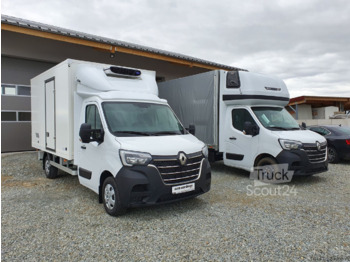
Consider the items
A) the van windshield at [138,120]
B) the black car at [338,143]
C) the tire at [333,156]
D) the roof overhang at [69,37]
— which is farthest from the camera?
the tire at [333,156]

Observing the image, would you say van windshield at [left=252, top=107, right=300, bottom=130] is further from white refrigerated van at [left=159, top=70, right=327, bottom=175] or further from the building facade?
the building facade

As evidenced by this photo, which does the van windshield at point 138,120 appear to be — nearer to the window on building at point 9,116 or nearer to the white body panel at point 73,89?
the white body panel at point 73,89

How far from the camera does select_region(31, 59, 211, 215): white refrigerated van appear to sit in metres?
4.39

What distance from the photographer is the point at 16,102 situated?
11445 mm

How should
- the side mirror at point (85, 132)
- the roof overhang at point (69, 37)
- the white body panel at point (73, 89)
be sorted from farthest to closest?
1. the roof overhang at point (69, 37)
2. the white body panel at point (73, 89)
3. the side mirror at point (85, 132)

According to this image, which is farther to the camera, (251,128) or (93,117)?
(251,128)

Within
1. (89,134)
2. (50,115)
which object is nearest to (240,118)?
(89,134)

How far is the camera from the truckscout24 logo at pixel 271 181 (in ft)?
20.4

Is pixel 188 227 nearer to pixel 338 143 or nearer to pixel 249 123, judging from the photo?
pixel 249 123

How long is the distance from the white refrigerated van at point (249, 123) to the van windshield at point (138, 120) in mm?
2526

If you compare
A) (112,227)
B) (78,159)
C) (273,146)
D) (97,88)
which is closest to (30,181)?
(78,159)

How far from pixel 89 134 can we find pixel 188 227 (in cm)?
230

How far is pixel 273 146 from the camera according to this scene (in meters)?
6.75

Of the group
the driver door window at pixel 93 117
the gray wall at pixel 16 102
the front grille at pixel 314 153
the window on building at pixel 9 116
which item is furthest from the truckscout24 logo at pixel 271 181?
the window on building at pixel 9 116
